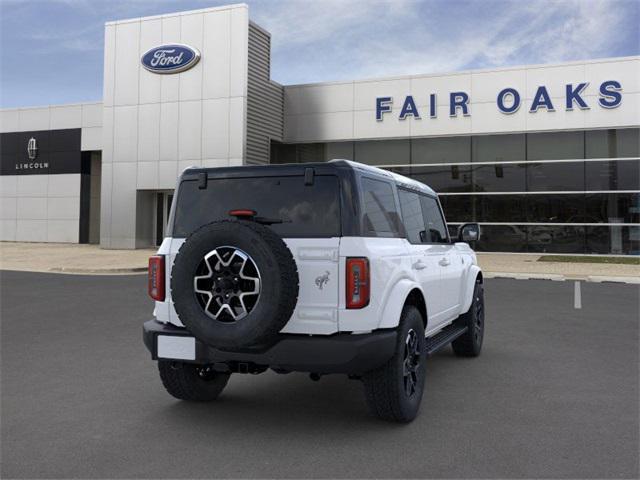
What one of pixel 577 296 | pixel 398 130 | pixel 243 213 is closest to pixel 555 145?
pixel 398 130

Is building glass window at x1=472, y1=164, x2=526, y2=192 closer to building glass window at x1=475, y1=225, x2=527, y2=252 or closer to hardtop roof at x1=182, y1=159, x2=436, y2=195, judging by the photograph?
building glass window at x1=475, y1=225, x2=527, y2=252

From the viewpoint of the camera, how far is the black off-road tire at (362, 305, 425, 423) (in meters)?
4.12

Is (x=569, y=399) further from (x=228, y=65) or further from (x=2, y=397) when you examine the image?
(x=228, y=65)

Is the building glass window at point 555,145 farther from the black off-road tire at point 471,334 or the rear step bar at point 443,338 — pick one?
the rear step bar at point 443,338

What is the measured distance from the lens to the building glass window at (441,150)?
2528 cm

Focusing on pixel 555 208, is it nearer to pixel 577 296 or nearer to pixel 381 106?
pixel 381 106

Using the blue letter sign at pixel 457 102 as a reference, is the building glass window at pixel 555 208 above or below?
below

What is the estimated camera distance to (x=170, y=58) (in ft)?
84.7

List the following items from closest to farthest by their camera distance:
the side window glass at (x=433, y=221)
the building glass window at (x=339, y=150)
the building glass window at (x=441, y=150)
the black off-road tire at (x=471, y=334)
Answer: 1. the side window glass at (x=433, y=221)
2. the black off-road tire at (x=471, y=334)
3. the building glass window at (x=441, y=150)
4. the building glass window at (x=339, y=150)

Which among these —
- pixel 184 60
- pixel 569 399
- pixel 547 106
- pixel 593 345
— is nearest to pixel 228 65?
pixel 184 60

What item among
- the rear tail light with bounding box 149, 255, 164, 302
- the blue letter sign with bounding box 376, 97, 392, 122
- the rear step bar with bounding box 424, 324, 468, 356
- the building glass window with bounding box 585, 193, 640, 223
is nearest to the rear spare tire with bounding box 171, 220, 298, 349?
the rear tail light with bounding box 149, 255, 164, 302

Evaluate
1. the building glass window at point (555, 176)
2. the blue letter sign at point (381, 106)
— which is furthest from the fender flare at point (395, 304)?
the blue letter sign at point (381, 106)

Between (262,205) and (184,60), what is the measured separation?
2309cm

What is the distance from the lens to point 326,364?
12.6 ft
